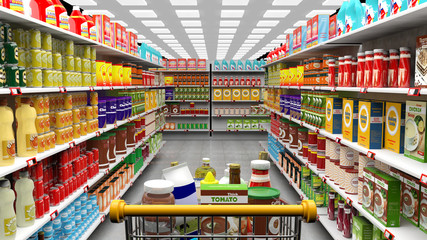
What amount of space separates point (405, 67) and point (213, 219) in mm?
1800

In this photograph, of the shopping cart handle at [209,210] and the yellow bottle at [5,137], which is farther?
the yellow bottle at [5,137]

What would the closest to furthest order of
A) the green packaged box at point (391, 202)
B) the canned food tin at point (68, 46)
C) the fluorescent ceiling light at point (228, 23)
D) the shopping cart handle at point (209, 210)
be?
the shopping cart handle at point (209, 210)
the green packaged box at point (391, 202)
the canned food tin at point (68, 46)
the fluorescent ceiling light at point (228, 23)

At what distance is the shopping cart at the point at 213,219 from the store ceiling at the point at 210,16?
718 cm

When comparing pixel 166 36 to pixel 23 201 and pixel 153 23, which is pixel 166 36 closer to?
pixel 153 23

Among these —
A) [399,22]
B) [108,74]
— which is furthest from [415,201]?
[108,74]

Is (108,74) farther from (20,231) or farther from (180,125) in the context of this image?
(180,125)

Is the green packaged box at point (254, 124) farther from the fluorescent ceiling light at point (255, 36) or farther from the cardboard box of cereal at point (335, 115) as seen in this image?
Result: the cardboard box of cereal at point (335, 115)

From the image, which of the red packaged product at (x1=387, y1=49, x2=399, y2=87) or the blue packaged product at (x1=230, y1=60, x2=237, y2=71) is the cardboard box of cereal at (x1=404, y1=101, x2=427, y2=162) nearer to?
the red packaged product at (x1=387, y1=49, x2=399, y2=87)

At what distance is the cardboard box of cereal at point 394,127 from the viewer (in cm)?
240

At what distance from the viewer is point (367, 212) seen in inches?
104

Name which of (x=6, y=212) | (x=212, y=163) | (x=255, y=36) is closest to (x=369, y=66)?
(x=6, y=212)

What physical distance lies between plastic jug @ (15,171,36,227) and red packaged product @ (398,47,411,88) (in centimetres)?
259

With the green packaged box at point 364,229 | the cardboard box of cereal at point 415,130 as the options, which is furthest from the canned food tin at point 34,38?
the green packaged box at point 364,229

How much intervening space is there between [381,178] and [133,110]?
157 inches
